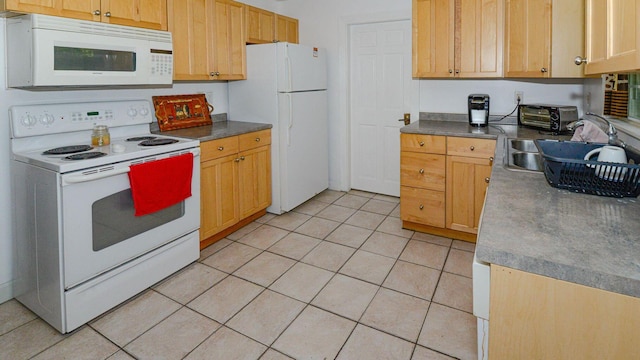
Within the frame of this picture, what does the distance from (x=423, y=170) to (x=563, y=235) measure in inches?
83.3

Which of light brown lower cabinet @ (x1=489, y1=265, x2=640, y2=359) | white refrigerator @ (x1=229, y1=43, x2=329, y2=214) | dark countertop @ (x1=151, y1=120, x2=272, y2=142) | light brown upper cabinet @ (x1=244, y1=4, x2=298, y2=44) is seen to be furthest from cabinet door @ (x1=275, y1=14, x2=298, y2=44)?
light brown lower cabinet @ (x1=489, y1=265, x2=640, y2=359)

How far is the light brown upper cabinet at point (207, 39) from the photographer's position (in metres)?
2.91

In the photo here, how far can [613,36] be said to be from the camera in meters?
1.31

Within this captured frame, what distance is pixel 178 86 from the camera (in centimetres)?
336

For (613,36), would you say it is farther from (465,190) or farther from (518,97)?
(518,97)

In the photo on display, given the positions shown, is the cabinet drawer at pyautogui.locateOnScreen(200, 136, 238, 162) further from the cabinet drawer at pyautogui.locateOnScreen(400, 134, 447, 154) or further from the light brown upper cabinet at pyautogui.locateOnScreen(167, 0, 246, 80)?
the cabinet drawer at pyautogui.locateOnScreen(400, 134, 447, 154)

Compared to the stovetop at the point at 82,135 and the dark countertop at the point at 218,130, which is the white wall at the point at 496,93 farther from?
the stovetop at the point at 82,135

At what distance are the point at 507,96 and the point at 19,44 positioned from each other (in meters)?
3.57

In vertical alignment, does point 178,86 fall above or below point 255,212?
above

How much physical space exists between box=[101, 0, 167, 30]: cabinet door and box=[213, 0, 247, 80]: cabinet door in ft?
1.85

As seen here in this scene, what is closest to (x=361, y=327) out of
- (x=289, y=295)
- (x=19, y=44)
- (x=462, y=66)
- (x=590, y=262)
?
(x=289, y=295)

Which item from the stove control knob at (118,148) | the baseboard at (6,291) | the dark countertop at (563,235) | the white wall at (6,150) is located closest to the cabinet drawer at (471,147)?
the dark countertop at (563,235)

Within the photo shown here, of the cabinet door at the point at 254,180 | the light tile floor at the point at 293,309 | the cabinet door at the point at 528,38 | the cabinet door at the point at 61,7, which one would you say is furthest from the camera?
the cabinet door at the point at 254,180

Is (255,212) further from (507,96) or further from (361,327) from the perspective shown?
(507,96)
